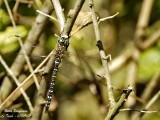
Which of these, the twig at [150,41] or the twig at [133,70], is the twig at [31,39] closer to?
the twig at [133,70]

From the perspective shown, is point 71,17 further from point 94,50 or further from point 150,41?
point 150,41

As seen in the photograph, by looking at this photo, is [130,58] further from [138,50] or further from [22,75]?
[22,75]

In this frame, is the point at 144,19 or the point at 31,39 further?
the point at 144,19

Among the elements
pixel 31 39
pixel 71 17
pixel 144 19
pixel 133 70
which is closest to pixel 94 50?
pixel 133 70

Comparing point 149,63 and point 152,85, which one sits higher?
point 149,63

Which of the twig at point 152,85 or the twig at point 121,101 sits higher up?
the twig at point 152,85

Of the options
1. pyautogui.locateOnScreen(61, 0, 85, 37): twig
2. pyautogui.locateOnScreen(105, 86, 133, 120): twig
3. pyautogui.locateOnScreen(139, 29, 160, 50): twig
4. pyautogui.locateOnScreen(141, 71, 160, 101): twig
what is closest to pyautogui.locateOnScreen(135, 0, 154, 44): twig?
pyautogui.locateOnScreen(139, 29, 160, 50): twig

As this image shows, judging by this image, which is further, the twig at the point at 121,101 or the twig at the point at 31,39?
the twig at the point at 31,39

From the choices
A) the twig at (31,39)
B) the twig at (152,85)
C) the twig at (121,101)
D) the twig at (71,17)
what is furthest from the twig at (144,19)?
the twig at (121,101)

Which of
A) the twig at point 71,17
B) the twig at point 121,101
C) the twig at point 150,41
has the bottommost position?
the twig at point 121,101

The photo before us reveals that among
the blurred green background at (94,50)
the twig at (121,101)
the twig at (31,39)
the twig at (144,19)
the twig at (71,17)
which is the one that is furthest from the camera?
the twig at (144,19)

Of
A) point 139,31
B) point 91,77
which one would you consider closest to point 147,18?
point 139,31
